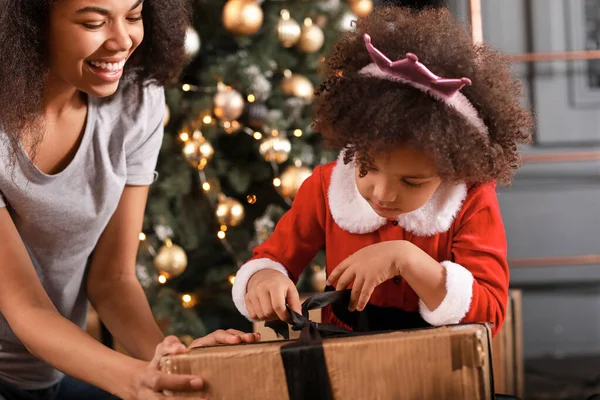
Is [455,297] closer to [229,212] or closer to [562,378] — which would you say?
[229,212]

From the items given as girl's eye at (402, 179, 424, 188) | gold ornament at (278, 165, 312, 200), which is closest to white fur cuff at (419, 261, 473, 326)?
girl's eye at (402, 179, 424, 188)

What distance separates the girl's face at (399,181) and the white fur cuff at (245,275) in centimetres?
18

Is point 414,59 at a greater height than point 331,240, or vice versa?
point 414,59

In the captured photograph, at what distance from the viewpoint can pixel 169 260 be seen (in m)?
2.29

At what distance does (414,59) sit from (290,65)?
1.64 m

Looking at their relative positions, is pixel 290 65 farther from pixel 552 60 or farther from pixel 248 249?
pixel 552 60

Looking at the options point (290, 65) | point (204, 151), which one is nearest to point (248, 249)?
point (204, 151)

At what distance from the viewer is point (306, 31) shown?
7.86 feet

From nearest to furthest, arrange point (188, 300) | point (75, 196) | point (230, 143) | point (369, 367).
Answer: point (369, 367) → point (75, 196) → point (188, 300) → point (230, 143)

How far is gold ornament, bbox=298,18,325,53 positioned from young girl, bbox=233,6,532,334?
54.4 inches

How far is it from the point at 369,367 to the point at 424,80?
334 mm

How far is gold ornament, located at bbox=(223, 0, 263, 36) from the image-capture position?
2.28 m

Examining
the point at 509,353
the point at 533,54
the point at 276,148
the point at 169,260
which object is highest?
the point at 533,54

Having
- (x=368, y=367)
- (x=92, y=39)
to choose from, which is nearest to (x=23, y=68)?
(x=92, y=39)
